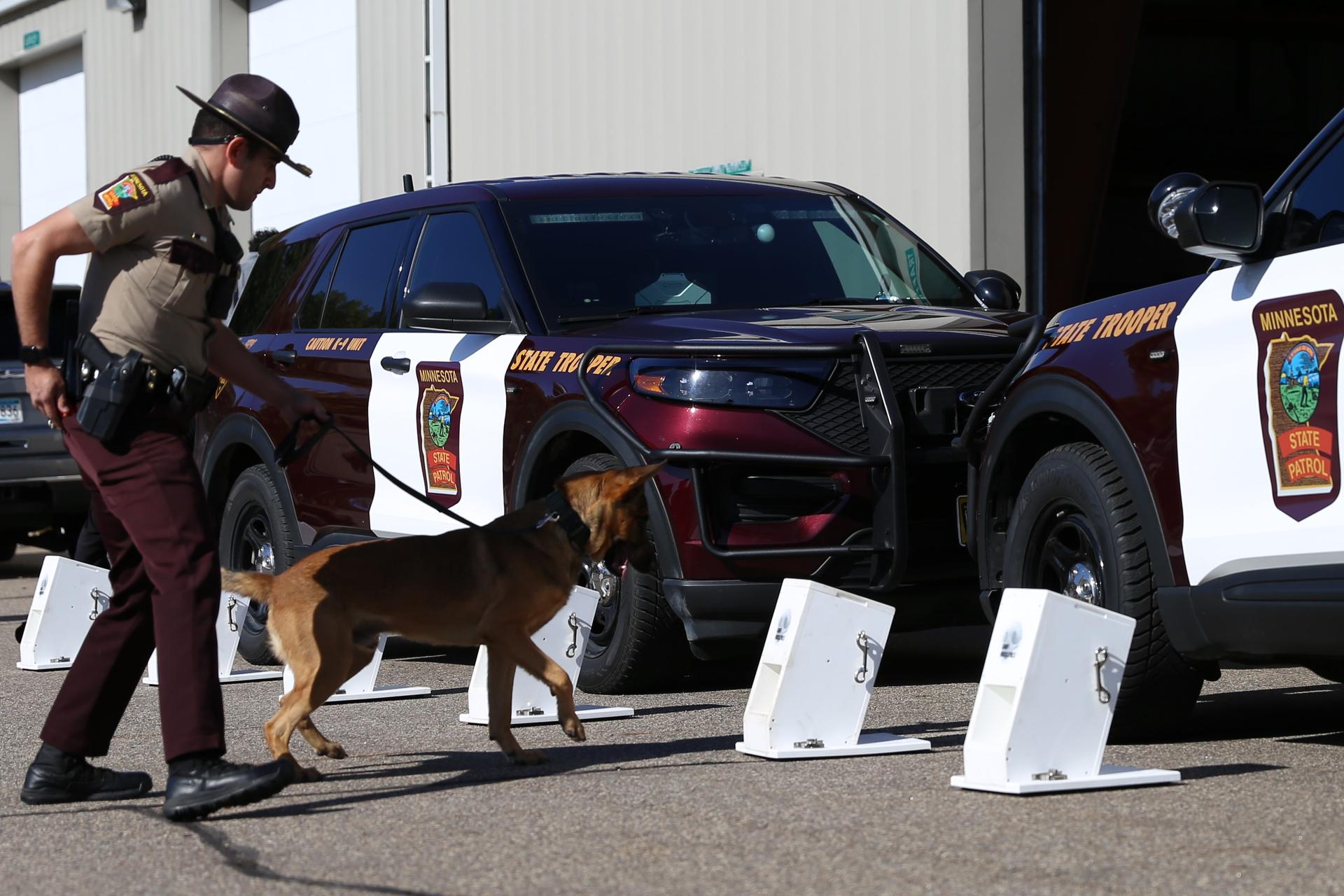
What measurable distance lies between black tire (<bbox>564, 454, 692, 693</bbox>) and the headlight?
35cm

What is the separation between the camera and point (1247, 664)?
5344 millimetres

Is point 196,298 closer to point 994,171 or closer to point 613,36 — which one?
point 994,171

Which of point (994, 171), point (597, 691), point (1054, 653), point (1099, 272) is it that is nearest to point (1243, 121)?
point (1099, 272)

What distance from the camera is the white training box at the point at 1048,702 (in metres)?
4.93

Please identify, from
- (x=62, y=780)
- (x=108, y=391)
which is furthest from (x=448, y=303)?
(x=62, y=780)

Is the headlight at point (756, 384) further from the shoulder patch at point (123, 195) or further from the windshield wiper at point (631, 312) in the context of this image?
the shoulder patch at point (123, 195)

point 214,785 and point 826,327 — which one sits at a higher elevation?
point 826,327

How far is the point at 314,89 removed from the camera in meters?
22.2

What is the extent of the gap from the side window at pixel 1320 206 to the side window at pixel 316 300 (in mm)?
4745

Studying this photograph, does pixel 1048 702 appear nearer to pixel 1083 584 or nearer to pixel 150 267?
pixel 1083 584

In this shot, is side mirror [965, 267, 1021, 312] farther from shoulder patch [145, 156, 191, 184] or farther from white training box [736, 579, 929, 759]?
shoulder patch [145, 156, 191, 184]

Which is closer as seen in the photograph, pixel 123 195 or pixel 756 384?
pixel 123 195

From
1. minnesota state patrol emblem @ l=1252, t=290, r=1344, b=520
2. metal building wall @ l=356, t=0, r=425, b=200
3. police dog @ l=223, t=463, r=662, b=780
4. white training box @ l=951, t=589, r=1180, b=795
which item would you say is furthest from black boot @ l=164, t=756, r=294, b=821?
metal building wall @ l=356, t=0, r=425, b=200

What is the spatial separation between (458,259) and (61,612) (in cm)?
244
